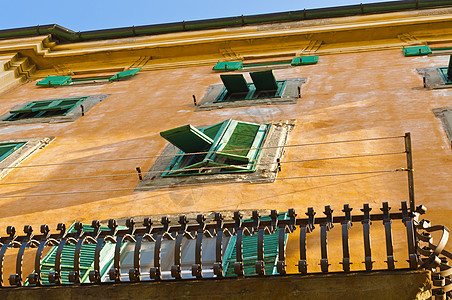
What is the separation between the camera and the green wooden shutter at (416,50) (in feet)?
50.0

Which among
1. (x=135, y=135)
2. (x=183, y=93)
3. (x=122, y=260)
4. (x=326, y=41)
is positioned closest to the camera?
(x=122, y=260)

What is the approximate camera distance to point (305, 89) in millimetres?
13836

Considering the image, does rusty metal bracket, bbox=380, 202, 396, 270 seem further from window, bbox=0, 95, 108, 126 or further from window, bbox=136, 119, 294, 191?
window, bbox=0, 95, 108, 126

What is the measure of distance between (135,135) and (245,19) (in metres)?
9.55

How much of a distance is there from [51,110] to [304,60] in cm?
689

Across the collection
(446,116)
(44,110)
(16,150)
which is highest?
(44,110)

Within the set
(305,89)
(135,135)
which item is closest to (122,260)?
(135,135)

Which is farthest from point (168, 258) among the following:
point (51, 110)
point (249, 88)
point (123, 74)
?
point (123, 74)

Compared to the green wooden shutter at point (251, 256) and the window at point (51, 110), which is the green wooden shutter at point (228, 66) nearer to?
the window at point (51, 110)

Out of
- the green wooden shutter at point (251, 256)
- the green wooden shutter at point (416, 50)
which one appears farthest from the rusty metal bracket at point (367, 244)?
the green wooden shutter at point (416, 50)

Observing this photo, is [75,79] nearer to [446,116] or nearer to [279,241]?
[446,116]

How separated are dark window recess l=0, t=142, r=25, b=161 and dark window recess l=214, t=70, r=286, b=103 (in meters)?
4.56

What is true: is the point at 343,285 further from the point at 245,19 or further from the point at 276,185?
the point at 245,19

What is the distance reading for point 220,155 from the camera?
10.4m
